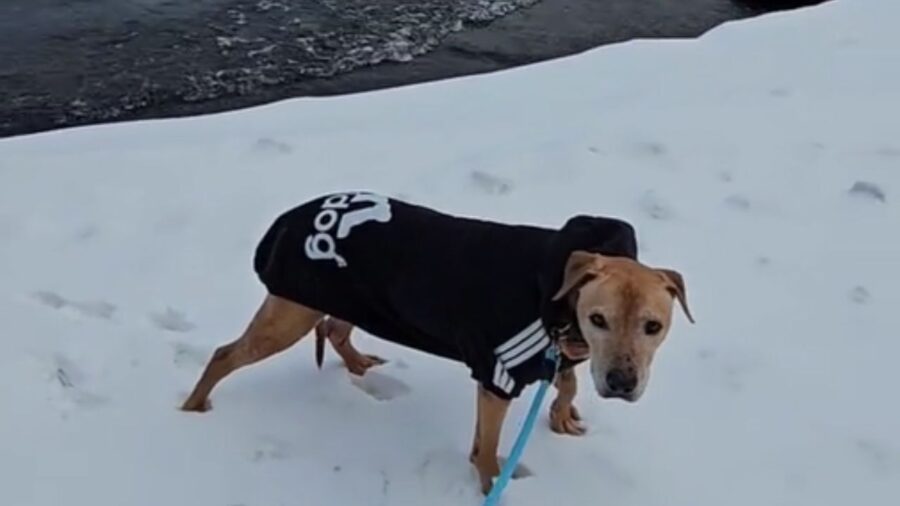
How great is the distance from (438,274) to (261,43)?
4.53 metres

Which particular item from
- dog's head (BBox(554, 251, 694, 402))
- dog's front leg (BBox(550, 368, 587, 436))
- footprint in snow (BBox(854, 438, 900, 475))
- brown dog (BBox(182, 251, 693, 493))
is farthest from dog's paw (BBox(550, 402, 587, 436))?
footprint in snow (BBox(854, 438, 900, 475))

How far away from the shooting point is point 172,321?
374 centimetres

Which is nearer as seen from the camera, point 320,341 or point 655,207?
point 320,341

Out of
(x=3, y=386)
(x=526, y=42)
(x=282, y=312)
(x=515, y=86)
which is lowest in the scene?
(x=526, y=42)

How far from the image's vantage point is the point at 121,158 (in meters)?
4.82

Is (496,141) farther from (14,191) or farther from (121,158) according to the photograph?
(14,191)

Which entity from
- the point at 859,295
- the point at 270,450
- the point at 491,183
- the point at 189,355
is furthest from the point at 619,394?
the point at 491,183

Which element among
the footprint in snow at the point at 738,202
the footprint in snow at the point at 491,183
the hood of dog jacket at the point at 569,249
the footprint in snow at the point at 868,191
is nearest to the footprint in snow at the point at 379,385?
the hood of dog jacket at the point at 569,249

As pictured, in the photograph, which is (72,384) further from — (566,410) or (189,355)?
(566,410)

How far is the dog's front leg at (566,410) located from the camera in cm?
320

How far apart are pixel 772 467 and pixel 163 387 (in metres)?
1.57

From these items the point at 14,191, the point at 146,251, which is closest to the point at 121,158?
the point at 14,191

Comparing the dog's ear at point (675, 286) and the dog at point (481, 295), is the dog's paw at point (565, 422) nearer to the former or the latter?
the dog at point (481, 295)

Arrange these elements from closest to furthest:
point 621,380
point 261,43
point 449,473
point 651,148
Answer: point 621,380
point 449,473
point 651,148
point 261,43
